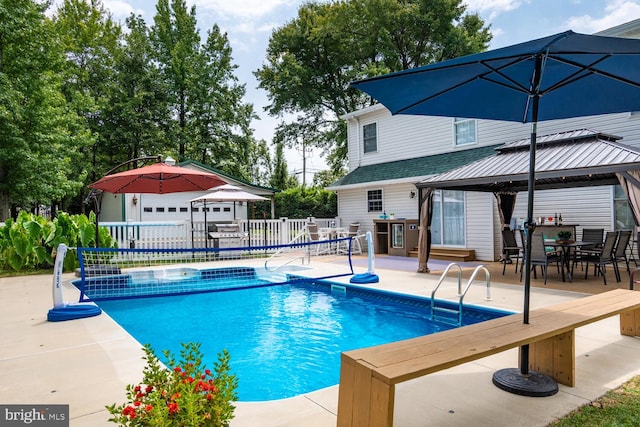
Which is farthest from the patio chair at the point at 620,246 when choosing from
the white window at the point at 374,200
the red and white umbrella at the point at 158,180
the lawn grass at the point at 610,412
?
the red and white umbrella at the point at 158,180

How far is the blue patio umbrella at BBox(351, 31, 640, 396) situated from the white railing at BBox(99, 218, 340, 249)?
9.40 m

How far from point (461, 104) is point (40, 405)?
451 cm

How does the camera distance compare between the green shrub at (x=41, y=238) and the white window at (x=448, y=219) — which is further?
the white window at (x=448, y=219)

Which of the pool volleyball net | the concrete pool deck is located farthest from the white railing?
the concrete pool deck

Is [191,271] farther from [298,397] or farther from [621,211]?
[621,211]

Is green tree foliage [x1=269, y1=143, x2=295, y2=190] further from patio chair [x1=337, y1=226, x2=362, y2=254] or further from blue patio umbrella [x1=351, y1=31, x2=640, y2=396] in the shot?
blue patio umbrella [x1=351, y1=31, x2=640, y2=396]

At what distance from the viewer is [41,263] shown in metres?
10.9

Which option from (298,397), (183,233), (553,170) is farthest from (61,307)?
(553,170)

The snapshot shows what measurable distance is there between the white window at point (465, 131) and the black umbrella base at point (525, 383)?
1047 centimetres

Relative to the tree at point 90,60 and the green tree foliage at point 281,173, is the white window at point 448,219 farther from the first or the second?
the tree at point 90,60

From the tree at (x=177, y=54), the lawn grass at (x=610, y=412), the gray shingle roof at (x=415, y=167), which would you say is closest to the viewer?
the lawn grass at (x=610, y=412)

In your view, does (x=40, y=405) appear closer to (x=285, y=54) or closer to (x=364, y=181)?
(x=364, y=181)

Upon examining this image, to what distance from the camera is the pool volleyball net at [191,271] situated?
342 inches

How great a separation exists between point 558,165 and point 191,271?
9041 millimetres
